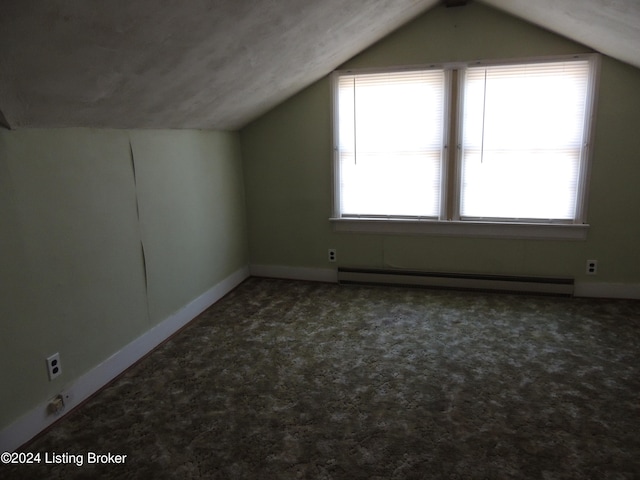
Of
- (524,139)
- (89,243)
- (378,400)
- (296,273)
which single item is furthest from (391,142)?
(89,243)

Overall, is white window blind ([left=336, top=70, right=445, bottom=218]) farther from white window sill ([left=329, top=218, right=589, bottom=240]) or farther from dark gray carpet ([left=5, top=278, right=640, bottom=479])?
dark gray carpet ([left=5, top=278, right=640, bottom=479])

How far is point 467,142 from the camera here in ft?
12.8

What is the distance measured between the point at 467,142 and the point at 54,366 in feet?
11.3

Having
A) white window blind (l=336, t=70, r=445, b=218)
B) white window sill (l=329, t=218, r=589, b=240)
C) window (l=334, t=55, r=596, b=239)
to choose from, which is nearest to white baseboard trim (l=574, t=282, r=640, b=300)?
white window sill (l=329, t=218, r=589, b=240)

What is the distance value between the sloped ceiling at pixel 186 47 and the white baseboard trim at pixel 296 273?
1564 mm

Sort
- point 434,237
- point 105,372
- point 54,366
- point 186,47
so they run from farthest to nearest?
point 434,237 → point 105,372 → point 54,366 → point 186,47

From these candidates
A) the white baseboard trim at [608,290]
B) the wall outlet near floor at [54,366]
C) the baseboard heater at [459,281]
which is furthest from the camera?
the baseboard heater at [459,281]

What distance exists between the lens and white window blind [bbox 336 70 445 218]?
12.9ft

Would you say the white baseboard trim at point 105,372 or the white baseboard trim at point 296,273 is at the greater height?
the white baseboard trim at point 296,273

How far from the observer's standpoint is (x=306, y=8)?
2377 mm

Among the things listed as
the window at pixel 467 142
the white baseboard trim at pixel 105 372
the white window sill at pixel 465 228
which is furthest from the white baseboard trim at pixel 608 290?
the white baseboard trim at pixel 105 372

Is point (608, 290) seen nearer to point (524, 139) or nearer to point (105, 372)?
Answer: point (524, 139)

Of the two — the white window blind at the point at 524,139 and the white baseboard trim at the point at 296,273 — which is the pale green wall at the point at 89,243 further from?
the white window blind at the point at 524,139

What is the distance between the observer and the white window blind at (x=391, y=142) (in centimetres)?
393
